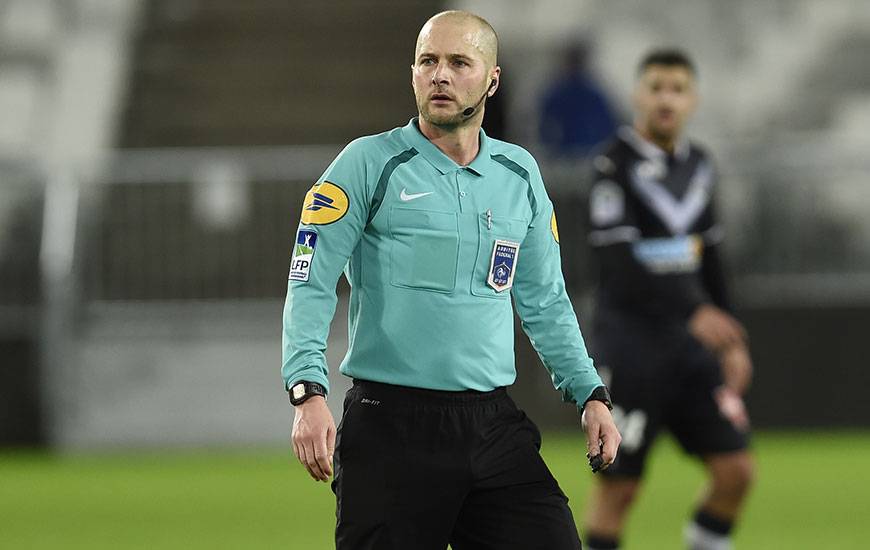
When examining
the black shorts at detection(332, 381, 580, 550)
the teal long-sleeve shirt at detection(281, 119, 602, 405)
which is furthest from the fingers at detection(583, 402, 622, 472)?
the teal long-sleeve shirt at detection(281, 119, 602, 405)

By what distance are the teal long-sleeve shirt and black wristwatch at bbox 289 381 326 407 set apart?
0.16 m

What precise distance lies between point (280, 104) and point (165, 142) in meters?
1.24

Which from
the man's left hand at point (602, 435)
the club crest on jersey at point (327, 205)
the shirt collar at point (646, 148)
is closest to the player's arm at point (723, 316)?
the shirt collar at point (646, 148)

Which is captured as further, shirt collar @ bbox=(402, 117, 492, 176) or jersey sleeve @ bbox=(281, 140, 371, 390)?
shirt collar @ bbox=(402, 117, 492, 176)

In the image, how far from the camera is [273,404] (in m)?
14.3

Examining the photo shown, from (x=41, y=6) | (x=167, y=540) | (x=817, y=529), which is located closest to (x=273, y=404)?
(x=167, y=540)

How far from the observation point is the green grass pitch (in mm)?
9836

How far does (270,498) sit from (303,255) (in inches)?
278

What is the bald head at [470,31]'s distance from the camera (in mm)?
4844

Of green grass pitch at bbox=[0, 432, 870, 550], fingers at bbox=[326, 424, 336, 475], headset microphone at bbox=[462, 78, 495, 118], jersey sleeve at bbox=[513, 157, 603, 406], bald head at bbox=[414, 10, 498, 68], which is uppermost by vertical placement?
bald head at bbox=[414, 10, 498, 68]

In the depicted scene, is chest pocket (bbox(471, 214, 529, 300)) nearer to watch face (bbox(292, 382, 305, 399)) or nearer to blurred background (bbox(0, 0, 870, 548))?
watch face (bbox(292, 382, 305, 399))

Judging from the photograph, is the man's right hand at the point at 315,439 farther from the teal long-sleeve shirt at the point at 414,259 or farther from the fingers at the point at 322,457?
the teal long-sleeve shirt at the point at 414,259

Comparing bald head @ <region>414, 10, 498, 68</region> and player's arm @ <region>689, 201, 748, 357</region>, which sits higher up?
bald head @ <region>414, 10, 498, 68</region>

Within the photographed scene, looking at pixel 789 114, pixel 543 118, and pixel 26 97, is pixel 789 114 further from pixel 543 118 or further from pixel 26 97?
pixel 26 97
